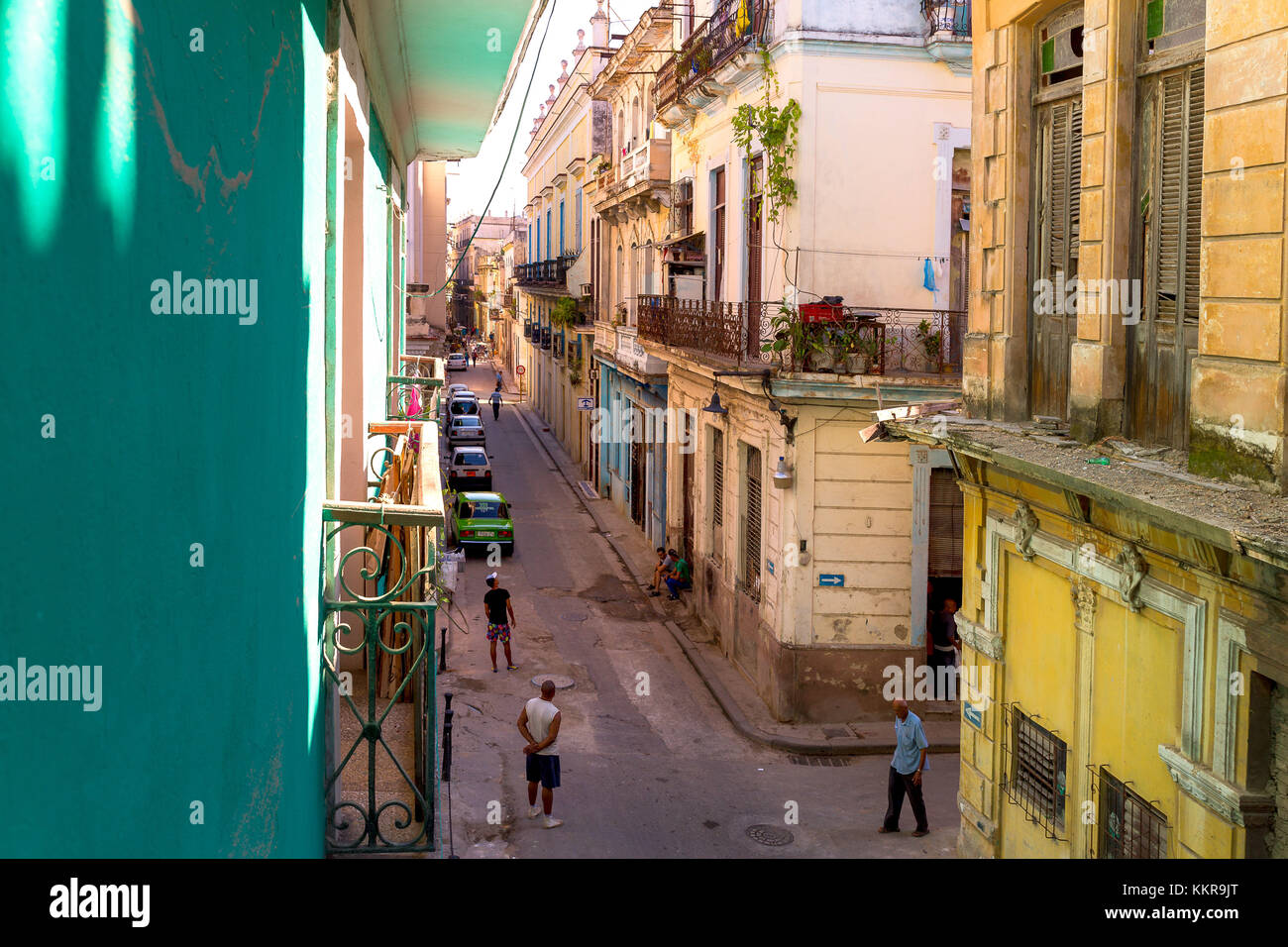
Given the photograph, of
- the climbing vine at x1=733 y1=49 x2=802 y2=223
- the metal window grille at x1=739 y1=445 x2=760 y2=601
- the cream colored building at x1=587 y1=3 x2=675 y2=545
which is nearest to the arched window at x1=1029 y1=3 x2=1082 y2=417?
the climbing vine at x1=733 y1=49 x2=802 y2=223

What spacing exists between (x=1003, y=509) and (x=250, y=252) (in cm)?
757

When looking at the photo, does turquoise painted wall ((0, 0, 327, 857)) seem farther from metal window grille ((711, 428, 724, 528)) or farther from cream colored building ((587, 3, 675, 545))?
cream colored building ((587, 3, 675, 545))

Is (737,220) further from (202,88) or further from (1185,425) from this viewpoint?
(202,88)

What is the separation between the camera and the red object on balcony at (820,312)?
635 inches

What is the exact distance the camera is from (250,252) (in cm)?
416

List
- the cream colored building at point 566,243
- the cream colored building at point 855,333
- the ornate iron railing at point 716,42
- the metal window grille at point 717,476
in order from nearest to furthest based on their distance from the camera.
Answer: the cream colored building at point 855,333 < the ornate iron railing at point 716,42 < the metal window grille at point 717,476 < the cream colored building at point 566,243

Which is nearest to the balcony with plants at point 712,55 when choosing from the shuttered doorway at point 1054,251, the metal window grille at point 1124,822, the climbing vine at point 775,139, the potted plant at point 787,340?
the climbing vine at point 775,139

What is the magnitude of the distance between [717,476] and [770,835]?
9.34 m

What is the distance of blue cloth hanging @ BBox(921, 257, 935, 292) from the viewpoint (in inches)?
678

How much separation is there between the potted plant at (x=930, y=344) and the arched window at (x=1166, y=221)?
7.72 meters

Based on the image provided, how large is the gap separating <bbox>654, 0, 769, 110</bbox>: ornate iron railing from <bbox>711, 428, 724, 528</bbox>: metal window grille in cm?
593

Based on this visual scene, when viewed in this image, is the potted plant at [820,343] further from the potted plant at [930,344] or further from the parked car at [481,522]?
the parked car at [481,522]

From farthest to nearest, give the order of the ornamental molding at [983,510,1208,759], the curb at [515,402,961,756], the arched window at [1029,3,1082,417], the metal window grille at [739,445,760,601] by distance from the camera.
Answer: the metal window grille at [739,445,760,601] → the curb at [515,402,961,756] → the arched window at [1029,3,1082,417] → the ornamental molding at [983,510,1208,759]
